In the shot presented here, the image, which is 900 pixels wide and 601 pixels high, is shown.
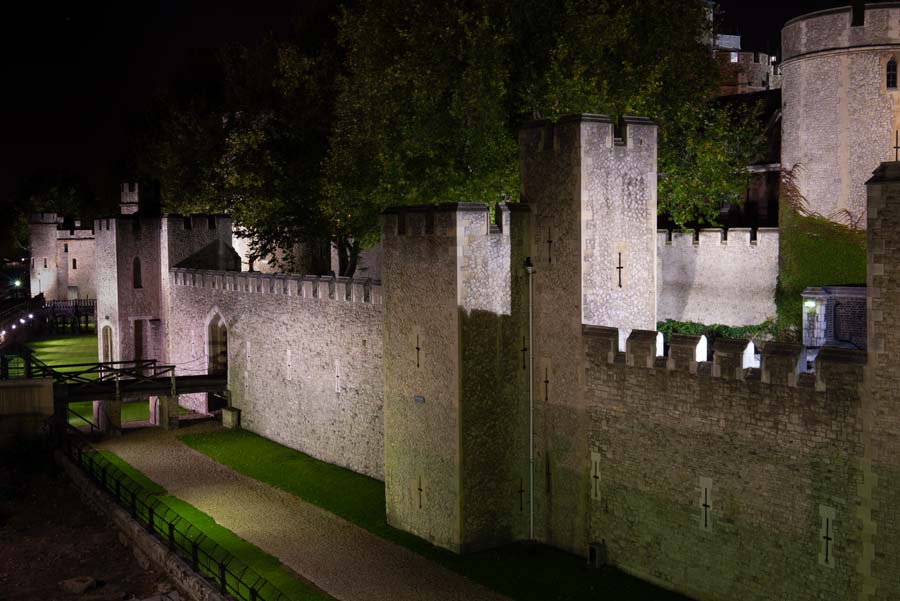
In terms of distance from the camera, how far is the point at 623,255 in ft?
53.5

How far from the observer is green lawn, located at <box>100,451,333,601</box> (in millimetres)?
15133

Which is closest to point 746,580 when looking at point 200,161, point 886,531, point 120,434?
point 886,531

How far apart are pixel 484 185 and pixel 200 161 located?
16.2 m

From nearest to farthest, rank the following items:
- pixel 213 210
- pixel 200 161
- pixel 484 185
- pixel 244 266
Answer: pixel 484 185, pixel 213 210, pixel 200 161, pixel 244 266

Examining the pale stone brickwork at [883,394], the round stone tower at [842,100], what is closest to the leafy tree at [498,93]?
the round stone tower at [842,100]

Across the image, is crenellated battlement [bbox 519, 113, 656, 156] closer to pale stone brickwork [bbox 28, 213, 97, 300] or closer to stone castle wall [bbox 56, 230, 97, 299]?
pale stone brickwork [bbox 28, 213, 97, 300]

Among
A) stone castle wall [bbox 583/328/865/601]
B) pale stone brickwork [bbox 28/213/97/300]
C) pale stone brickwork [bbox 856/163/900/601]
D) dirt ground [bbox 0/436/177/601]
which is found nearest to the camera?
pale stone brickwork [bbox 856/163/900/601]

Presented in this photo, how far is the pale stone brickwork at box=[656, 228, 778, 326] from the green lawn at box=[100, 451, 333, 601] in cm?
1315

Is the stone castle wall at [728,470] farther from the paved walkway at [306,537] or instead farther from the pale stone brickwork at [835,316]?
the pale stone brickwork at [835,316]

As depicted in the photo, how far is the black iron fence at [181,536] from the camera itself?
1464cm

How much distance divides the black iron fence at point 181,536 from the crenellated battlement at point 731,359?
5752 millimetres

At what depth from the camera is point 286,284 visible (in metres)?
24.2

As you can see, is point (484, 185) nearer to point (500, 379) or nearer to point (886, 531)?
point (500, 379)

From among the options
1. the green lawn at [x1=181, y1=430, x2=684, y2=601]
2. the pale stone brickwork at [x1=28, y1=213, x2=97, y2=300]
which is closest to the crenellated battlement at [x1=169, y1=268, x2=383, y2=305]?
the green lawn at [x1=181, y1=430, x2=684, y2=601]
